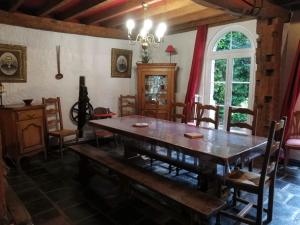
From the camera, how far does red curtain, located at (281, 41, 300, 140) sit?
3619 mm

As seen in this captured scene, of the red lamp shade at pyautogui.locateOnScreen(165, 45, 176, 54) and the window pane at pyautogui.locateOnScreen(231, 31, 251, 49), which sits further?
the red lamp shade at pyautogui.locateOnScreen(165, 45, 176, 54)

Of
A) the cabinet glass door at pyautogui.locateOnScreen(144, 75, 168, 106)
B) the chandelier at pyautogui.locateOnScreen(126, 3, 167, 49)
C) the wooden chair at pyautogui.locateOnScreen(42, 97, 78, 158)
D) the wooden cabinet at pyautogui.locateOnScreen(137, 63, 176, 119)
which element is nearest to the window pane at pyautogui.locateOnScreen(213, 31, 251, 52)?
the wooden cabinet at pyautogui.locateOnScreen(137, 63, 176, 119)

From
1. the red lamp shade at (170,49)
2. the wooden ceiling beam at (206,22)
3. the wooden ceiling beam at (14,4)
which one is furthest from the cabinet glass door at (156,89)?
the wooden ceiling beam at (14,4)

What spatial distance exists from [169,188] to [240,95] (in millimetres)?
2857

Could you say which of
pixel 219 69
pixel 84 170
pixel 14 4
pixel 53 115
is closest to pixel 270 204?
pixel 84 170

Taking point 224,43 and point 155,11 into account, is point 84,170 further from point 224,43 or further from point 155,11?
point 224,43

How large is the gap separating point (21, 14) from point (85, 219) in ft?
11.3

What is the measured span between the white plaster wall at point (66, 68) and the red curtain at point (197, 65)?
1.57 m

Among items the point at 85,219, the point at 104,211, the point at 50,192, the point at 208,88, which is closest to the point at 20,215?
the point at 85,219

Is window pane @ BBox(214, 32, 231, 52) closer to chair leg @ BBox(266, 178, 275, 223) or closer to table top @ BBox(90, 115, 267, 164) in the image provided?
table top @ BBox(90, 115, 267, 164)

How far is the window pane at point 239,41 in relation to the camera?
4.21m

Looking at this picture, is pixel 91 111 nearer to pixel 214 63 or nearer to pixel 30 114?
pixel 30 114

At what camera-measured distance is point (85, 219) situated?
238 centimetres

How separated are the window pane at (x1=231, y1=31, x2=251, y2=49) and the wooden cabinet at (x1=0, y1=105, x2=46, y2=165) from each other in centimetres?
353
